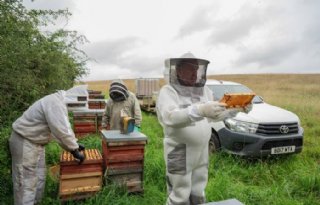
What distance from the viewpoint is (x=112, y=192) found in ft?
12.5

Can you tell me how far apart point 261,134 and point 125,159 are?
9.44ft

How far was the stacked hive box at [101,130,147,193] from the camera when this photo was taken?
3.85 meters

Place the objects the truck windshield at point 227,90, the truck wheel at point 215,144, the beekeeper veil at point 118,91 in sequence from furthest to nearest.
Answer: the truck windshield at point 227,90
the truck wheel at point 215,144
the beekeeper veil at point 118,91

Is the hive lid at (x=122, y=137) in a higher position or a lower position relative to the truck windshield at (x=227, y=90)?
lower

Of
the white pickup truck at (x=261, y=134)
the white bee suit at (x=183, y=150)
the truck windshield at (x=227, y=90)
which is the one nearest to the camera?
the white bee suit at (x=183, y=150)

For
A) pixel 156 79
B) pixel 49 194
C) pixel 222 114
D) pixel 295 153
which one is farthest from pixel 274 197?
pixel 156 79

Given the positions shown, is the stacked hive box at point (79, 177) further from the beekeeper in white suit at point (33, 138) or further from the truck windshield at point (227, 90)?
the truck windshield at point (227, 90)

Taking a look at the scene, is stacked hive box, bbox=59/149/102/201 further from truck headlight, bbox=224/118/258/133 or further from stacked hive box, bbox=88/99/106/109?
stacked hive box, bbox=88/99/106/109

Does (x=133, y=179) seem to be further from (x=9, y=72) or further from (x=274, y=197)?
(x=9, y=72)

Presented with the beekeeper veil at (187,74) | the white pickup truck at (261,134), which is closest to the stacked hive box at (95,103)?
the white pickup truck at (261,134)

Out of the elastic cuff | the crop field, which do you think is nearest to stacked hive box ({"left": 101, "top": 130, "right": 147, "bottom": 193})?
the crop field

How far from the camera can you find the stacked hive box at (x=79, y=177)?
143 inches

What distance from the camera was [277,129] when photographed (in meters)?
5.67

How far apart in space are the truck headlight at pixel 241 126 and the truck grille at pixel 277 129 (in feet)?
0.34
